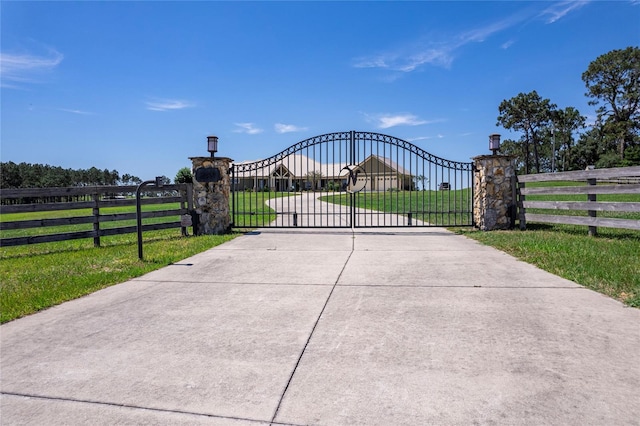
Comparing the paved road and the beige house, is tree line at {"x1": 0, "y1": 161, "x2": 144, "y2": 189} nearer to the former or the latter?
the beige house

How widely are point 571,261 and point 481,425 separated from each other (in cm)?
475

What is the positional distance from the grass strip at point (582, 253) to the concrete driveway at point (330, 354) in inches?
14.6

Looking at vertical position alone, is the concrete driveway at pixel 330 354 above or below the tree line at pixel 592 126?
below

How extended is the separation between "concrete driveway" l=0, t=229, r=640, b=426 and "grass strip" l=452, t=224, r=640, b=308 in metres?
0.37

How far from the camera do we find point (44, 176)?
250 feet

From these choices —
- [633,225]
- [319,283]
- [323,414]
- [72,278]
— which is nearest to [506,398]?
[323,414]

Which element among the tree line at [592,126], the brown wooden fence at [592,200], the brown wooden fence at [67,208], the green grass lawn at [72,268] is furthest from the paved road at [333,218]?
the tree line at [592,126]

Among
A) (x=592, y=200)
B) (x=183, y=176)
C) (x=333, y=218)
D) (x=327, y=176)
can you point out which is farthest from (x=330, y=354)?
(x=183, y=176)

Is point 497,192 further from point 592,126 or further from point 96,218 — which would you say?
point 592,126

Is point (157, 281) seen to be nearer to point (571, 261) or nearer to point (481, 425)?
point (481, 425)

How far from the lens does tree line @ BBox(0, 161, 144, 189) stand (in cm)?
7088

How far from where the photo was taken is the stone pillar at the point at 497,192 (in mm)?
9875

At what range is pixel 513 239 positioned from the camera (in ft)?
26.4

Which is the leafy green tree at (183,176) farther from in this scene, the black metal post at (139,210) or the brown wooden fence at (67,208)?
the black metal post at (139,210)
